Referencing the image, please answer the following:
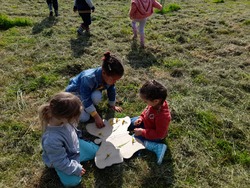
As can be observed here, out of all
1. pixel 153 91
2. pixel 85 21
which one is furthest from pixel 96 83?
pixel 85 21

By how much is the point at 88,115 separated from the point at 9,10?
6581 mm

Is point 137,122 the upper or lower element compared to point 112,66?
lower

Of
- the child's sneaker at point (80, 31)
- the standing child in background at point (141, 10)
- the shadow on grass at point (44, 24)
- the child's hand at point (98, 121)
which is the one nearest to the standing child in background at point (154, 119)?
the child's hand at point (98, 121)

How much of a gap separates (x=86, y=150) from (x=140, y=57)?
3.11 m

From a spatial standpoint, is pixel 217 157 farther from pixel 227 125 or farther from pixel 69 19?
pixel 69 19

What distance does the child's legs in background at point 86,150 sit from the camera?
131 inches

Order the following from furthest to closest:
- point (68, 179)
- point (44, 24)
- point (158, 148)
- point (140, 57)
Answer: point (44, 24) < point (140, 57) < point (158, 148) < point (68, 179)

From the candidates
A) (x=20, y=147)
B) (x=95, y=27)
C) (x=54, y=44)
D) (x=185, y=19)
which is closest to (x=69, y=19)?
(x=95, y=27)

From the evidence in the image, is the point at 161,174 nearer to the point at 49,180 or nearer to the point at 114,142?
the point at 114,142

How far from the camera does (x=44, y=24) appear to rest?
7648mm

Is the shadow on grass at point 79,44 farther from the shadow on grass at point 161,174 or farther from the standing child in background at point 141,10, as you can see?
the shadow on grass at point 161,174

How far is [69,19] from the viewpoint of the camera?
823cm

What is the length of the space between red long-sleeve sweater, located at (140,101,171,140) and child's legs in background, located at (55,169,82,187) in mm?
1057

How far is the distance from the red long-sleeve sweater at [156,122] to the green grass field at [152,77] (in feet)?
0.83
